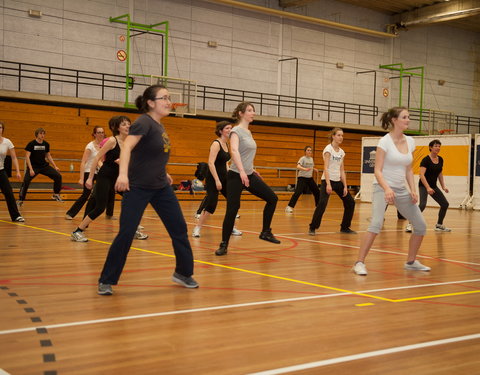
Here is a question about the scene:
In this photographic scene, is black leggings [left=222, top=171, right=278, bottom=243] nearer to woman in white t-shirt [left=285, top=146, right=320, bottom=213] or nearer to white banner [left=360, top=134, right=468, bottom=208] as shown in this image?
woman in white t-shirt [left=285, top=146, right=320, bottom=213]

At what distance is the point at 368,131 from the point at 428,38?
6.27 m

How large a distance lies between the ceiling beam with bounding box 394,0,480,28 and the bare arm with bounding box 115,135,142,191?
84.6 feet

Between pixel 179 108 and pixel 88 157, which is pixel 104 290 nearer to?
pixel 88 157

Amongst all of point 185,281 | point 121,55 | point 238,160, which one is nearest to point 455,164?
point 121,55

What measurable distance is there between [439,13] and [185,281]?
26835 millimetres

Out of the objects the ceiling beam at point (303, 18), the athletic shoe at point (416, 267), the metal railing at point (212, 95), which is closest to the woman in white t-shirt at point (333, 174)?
the athletic shoe at point (416, 267)

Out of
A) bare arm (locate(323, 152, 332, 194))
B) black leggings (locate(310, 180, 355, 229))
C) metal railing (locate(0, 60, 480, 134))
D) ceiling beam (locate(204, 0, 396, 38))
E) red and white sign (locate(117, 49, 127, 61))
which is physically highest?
ceiling beam (locate(204, 0, 396, 38))

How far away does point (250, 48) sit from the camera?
27.3 metres

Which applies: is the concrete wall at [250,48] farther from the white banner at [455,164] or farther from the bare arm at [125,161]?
the bare arm at [125,161]

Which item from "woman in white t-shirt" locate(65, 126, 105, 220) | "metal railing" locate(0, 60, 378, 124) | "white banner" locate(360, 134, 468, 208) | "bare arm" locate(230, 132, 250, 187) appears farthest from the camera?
"metal railing" locate(0, 60, 378, 124)

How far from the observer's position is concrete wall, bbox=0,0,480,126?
72.9ft

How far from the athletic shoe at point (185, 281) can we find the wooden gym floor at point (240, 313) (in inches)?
2.3

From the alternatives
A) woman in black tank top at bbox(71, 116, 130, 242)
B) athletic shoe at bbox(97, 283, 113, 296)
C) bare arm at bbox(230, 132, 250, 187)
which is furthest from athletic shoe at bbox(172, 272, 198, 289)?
woman in black tank top at bbox(71, 116, 130, 242)

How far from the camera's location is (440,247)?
9.32m
